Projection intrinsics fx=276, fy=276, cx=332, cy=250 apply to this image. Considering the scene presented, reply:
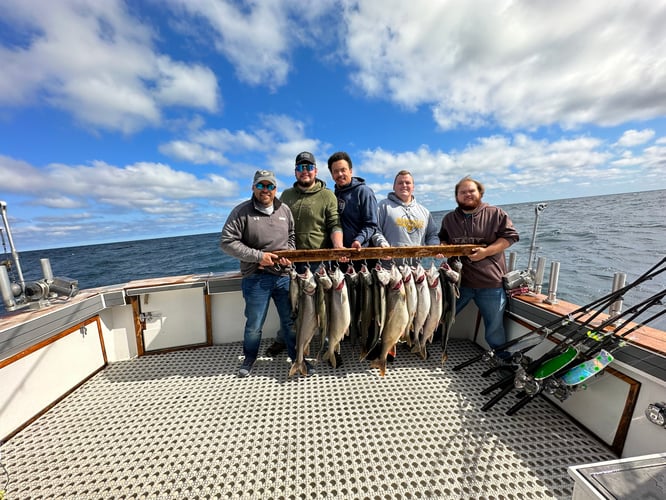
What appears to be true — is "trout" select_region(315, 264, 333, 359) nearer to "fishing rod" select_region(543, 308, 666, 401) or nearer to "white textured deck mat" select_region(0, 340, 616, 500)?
"white textured deck mat" select_region(0, 340, 616, 500)

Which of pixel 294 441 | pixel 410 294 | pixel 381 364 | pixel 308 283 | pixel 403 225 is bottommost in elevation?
pixel 294 441

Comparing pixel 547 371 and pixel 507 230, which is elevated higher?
pixel 507 230

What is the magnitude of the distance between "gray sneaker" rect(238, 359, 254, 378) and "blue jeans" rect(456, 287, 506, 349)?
2.59m

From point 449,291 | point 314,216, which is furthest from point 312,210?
point 449,291

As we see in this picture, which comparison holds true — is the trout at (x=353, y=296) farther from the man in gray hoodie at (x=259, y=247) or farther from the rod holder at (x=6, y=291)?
the rod holder at (x=6, y=291)

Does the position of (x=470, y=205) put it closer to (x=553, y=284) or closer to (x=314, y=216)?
(x=553, y=284)

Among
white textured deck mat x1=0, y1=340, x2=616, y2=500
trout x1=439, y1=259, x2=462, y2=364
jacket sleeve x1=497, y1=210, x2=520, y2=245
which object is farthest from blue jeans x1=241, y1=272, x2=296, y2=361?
jacket sleeve x1=497, y1=210, x2=520, y2=245

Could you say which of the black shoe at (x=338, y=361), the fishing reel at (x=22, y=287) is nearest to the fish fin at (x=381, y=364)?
the black shoe at (x=338, y=361)

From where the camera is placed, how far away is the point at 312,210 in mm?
3350

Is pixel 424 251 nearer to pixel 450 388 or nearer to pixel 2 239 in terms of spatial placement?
pixel 450 388

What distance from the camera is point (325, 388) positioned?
9.74ft

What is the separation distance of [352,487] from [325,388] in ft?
3.57

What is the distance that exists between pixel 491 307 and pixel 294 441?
2.52m

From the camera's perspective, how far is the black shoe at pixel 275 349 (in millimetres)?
3640
